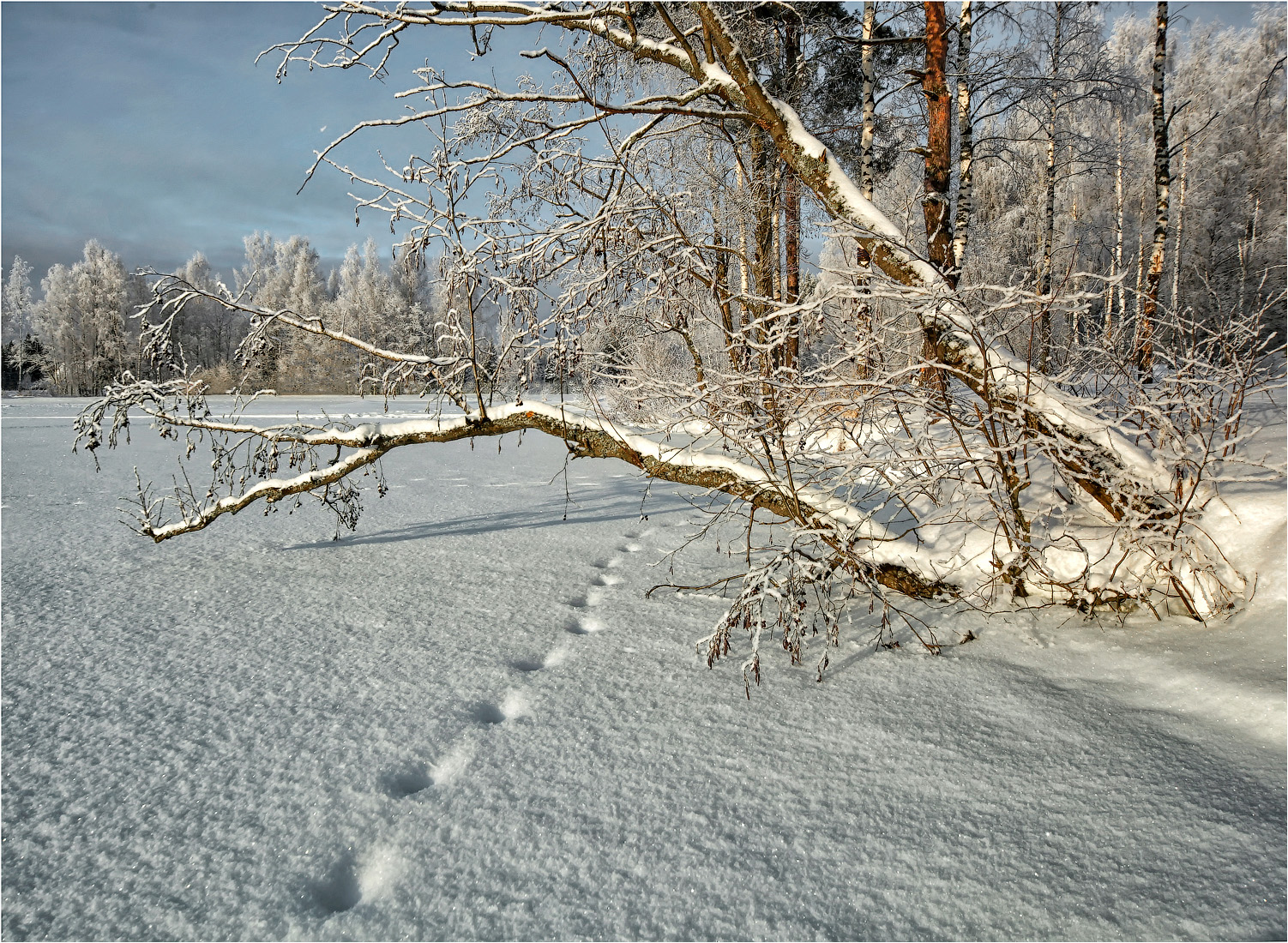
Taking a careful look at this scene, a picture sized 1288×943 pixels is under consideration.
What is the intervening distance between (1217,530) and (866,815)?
2.07 m

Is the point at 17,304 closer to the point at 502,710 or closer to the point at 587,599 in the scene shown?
the point at 587,599

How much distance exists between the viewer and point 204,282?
5644cm

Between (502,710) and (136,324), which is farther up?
(136,324)

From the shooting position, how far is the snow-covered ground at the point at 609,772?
1.21 meters

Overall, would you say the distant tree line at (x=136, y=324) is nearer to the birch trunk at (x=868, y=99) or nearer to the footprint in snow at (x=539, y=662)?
the birch trunk at (x=868, y=99)

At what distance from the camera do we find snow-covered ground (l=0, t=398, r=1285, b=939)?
121 centimetres

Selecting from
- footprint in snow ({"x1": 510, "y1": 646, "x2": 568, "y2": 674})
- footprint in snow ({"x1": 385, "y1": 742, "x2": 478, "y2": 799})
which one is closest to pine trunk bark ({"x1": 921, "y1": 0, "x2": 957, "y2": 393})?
footprint in snow ({"x1": 510, "y1": 646, "x2": 568, "y2": 674})

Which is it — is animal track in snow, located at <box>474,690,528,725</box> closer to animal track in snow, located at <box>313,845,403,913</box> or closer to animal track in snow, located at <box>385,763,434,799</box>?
animal track in snow, located at <box>385,763,434,799</box>

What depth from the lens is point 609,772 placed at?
1643 millimetres

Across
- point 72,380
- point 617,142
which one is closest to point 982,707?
point 617,142

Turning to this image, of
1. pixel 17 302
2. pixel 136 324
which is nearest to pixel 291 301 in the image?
pixel 136 324

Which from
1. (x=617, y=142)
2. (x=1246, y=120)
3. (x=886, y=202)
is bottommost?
(x=617, y=142)

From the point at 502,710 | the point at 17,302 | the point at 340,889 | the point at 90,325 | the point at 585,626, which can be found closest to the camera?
the point at 340,889

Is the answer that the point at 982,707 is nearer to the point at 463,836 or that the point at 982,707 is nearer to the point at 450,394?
the point at 463,836
